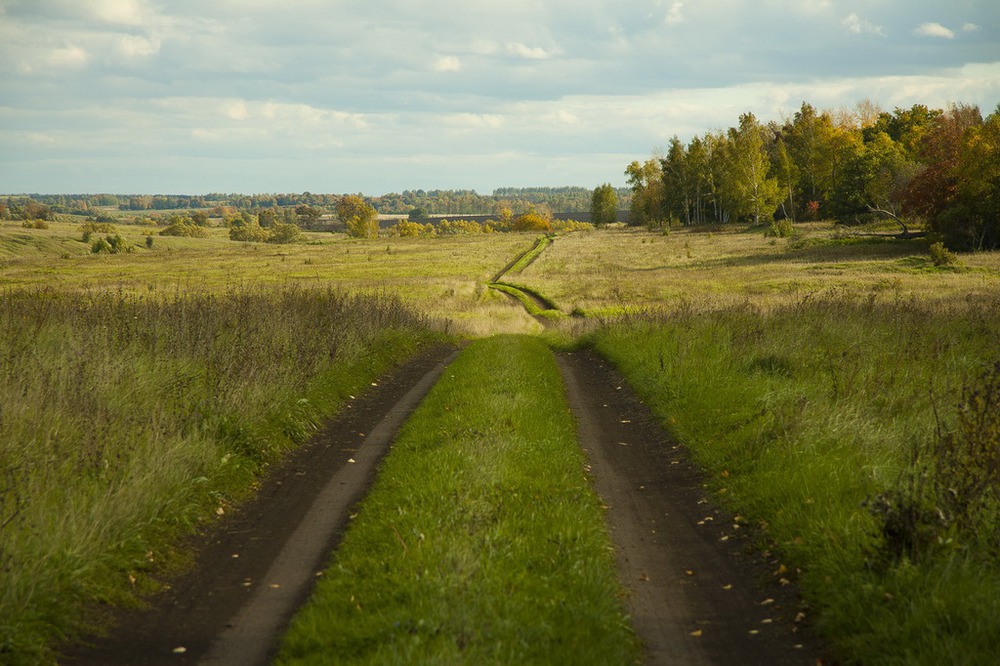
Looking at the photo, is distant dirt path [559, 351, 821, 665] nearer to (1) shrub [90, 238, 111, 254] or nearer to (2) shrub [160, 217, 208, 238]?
(1) shrub [90, 238, 111, 254]

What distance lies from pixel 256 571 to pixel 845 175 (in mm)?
85949

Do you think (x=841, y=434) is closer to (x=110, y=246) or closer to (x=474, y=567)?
(x=474, y=567)

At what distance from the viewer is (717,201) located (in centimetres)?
A: 12562

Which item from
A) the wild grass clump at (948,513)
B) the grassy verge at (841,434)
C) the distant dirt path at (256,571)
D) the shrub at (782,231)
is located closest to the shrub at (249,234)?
the shrub at (782,231)

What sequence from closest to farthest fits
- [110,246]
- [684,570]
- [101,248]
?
[684,570]
[101,248]
[110,246]

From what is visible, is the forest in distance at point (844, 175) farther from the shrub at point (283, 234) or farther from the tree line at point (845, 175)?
the shrub at point (283, 234)

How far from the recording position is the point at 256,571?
7.46 metres

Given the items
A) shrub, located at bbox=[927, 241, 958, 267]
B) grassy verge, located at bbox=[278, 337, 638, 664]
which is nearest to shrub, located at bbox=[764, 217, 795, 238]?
shrub, located at bbox=[927, 241, 958, 267]

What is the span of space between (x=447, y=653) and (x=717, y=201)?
129 m

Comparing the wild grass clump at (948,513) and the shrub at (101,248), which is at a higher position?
the shrub at (101,248)

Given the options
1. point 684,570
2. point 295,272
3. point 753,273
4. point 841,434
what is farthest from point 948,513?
point 295,272

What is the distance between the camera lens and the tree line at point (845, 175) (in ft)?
185

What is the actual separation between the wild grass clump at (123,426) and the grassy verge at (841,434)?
21.3 feet

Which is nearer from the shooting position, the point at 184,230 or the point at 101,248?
the point at 101,248
